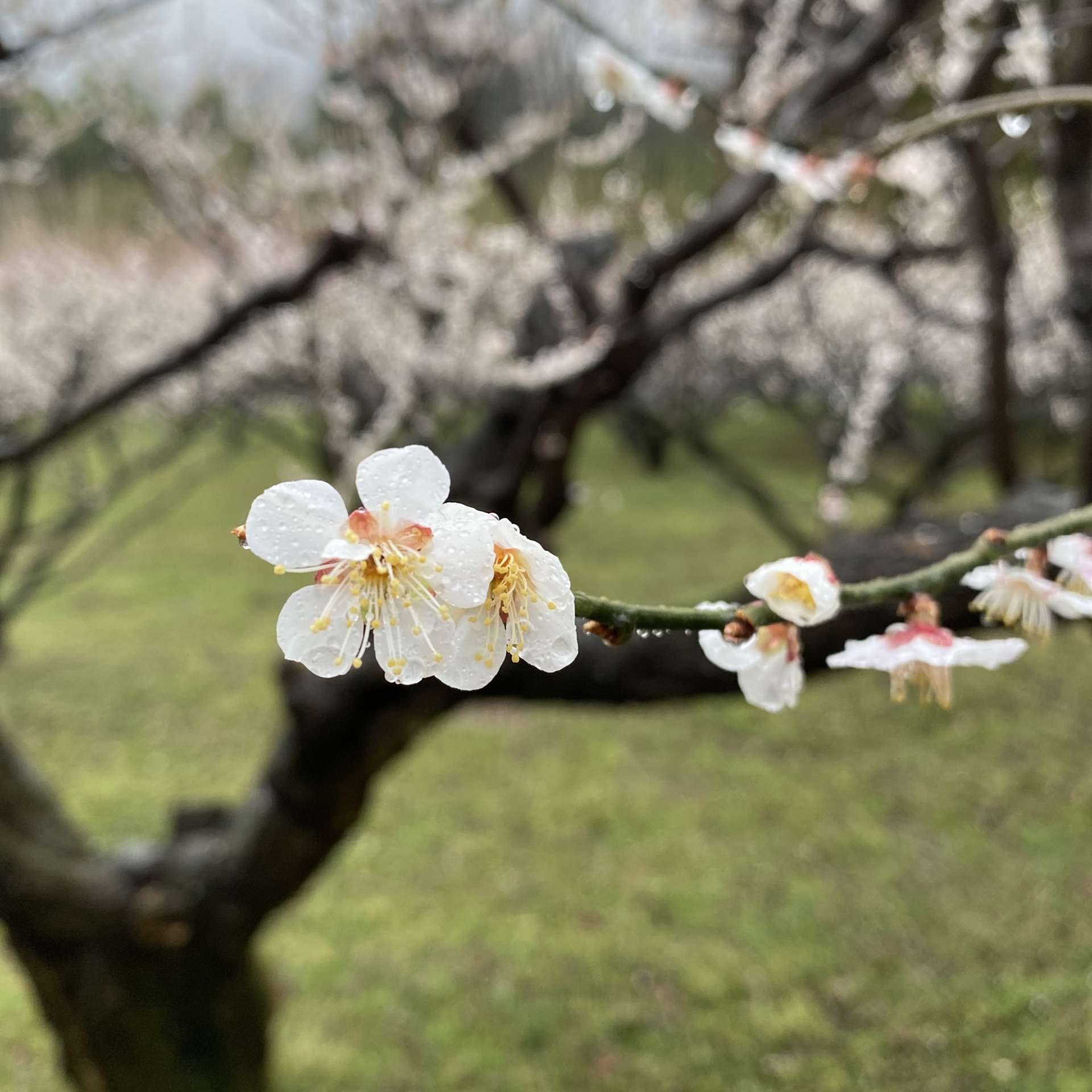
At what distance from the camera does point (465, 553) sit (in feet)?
1.15

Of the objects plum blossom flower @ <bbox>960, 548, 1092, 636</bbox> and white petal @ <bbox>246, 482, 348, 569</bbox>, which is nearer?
white petal @ <bbox>246, 482, 348, 569</bbox>

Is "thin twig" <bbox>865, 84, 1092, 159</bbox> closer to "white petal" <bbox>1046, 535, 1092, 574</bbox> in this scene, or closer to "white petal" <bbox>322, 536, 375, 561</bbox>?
"white petal" <bbox>1046, 535, 1092, 574</bbox>

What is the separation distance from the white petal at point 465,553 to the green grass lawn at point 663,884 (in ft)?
3.58

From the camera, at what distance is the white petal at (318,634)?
1.28 ft

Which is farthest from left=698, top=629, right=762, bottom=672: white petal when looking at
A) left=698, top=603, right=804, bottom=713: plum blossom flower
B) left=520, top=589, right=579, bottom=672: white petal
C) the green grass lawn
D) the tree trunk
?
the tree trunk

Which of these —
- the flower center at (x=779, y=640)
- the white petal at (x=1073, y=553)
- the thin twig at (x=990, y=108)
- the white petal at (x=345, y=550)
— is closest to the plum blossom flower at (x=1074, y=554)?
the white petal at (x=1073, y=553)

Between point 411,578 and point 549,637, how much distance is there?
7cm

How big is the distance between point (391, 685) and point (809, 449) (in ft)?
36.2

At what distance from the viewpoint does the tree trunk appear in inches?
62.4

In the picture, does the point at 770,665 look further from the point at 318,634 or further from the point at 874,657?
the point at 318,634

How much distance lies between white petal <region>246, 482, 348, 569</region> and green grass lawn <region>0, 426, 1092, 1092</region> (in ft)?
3.57

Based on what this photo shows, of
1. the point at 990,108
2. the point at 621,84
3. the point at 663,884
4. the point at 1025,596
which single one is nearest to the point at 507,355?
the point at 621,84

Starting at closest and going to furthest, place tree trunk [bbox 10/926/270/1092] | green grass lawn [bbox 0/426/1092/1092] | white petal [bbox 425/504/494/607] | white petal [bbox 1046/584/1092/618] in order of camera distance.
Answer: white petal [bbox 425/504/494/607] < white petal [bbox 1046/584/1092/618] < tree trunk [bbox 10/926/270/1092] < green grass lawn [bbox 0/426/1092/1092]

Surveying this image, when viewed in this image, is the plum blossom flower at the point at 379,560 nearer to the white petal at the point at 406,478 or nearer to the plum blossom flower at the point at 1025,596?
the white petal at the point at 406,478
